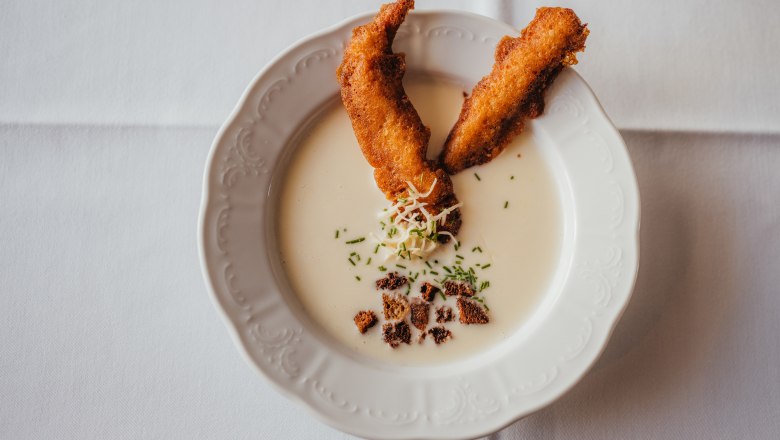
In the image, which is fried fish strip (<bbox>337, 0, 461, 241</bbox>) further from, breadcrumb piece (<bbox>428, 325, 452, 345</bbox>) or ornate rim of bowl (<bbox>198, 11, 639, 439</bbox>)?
breadcrumb piece (<bbox>428, 325, 452, 345</bbox>)

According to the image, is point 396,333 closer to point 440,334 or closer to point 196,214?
point 440,334

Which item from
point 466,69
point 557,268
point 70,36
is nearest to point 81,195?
point 70,36

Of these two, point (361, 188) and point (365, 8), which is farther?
point (365, 8)

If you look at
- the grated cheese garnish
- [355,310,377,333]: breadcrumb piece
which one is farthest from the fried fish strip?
[355,310,377,333]: breadcrumb piece

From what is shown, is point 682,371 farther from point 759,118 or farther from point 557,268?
point 759,118

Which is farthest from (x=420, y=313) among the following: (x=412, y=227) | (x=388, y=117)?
(x=388, y=117)
